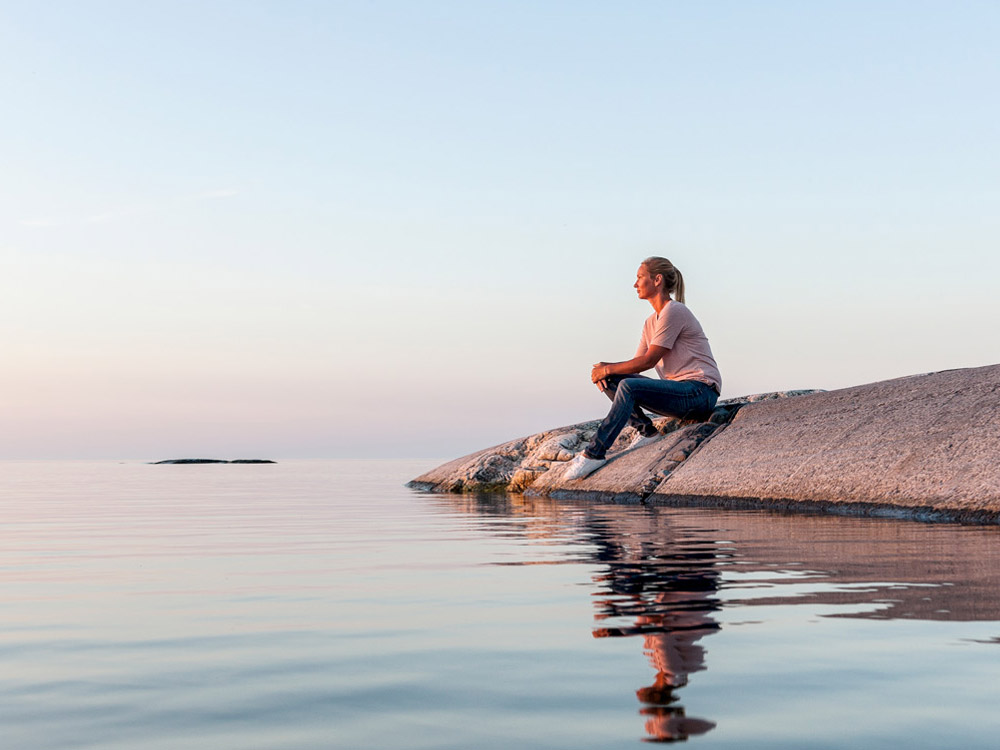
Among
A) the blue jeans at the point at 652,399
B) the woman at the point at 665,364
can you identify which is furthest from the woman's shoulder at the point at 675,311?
the blue jeans at the point at 652,399

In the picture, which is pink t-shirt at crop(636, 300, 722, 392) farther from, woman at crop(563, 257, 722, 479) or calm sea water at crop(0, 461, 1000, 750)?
calm sea water at crop(0, 461, 1000, 750)

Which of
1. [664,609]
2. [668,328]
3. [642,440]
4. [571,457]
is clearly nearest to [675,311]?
[668,328]

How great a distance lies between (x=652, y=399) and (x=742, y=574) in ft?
21.6

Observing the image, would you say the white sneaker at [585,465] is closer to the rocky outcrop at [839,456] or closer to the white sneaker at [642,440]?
the rocky outcrop at [839,456]

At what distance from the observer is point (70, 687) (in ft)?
8.05

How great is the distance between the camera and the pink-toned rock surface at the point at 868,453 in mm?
7422

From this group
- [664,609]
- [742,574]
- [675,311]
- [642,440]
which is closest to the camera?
[664,609]

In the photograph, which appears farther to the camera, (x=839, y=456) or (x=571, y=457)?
(x=571, y=457)

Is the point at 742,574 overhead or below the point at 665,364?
below

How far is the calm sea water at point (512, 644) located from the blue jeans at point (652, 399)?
474 centimetres

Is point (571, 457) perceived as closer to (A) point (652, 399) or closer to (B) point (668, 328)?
(A) point (652, 399)

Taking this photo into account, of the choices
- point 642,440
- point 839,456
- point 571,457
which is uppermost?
point 642,440

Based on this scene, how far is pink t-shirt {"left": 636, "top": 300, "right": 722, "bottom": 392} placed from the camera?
10.5 meters

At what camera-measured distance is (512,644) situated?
2.88 metres
